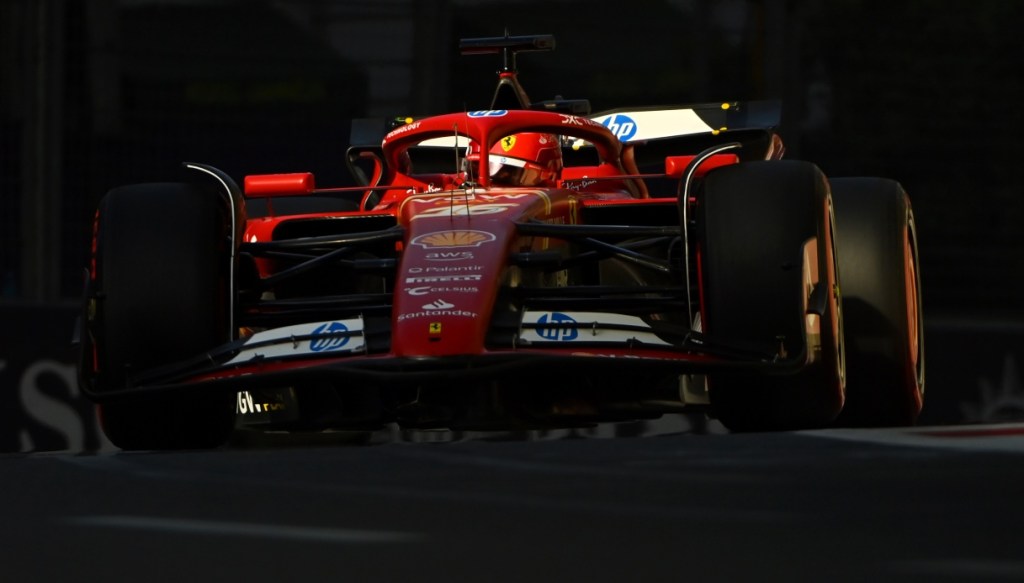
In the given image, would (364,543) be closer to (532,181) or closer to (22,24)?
(532,181)

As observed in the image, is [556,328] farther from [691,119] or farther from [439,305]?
[691,119]

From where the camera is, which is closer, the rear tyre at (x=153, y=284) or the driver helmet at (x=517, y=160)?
the rear tyre at (x=153, y=284)

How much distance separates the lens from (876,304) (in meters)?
6.40

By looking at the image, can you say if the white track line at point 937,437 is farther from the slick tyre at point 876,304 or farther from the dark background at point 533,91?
the dark background at point 533,91

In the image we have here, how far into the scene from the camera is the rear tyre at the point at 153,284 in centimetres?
561

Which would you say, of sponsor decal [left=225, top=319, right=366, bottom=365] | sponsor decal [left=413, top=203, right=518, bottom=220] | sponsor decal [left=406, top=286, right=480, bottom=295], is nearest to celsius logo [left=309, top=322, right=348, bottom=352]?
sponsor decal [left=225, top=319, right=366, bottom=365]

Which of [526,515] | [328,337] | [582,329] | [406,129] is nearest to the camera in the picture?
[526,515]

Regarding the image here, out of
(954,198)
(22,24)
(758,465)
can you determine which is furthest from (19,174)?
(758,465)

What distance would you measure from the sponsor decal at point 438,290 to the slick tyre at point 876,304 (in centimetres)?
162

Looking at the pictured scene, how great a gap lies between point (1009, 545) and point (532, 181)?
3976 millimetres

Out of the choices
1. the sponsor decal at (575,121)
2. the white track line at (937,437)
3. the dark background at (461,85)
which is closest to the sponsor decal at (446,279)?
the white track line at (937,437)

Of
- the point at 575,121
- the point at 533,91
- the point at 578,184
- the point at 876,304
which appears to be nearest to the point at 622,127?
the point at 578,184

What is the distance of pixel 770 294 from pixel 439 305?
0.92 metres

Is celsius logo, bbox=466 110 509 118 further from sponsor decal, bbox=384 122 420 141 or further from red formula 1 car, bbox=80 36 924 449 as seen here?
red formula 1 car, bbox=80 36 924 449
